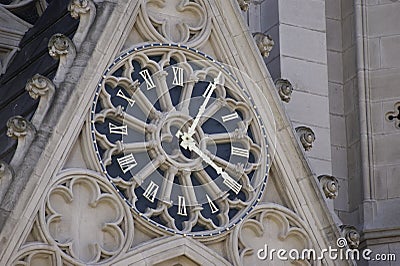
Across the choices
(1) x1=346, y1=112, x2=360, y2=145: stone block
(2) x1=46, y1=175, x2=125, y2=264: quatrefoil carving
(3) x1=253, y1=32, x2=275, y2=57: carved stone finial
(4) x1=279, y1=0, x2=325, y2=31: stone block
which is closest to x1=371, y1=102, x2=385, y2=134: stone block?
(1) x1=346, y1=112, x2=360, y2=145: stone block

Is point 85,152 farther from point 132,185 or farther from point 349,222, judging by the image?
point 349,222

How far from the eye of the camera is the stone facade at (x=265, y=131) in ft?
46.6

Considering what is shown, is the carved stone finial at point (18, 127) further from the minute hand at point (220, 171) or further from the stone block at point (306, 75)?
the stone block at point (306, 75)

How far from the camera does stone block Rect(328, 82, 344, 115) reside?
1672 centimetres

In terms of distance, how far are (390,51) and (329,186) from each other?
1854 mm

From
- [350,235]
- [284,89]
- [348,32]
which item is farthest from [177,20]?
[348,32]

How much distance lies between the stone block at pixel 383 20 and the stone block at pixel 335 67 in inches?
12.3

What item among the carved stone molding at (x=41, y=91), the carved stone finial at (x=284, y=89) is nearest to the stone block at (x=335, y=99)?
the carved stone finial at (x=284, y=89)

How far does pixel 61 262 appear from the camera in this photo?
14039 mm

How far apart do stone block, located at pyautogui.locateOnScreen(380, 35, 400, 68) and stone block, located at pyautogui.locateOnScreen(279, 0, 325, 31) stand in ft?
1.71

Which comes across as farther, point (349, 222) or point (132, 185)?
point (349, 222)

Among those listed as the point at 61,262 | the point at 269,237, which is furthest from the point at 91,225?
the point at 269,237

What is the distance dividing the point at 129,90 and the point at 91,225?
3.21ft

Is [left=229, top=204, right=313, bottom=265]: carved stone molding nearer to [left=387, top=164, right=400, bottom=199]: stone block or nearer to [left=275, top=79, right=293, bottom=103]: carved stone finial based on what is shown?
[left=275, top=79, right=293, bottom=103]: carved stone finial
